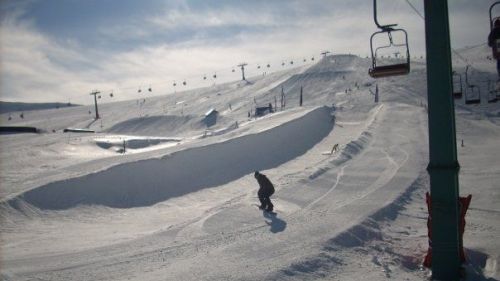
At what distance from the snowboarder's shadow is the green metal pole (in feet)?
14.4

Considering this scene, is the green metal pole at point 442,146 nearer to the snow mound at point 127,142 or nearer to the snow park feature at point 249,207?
the snow park feature at point 249,207

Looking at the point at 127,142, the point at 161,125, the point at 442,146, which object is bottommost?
the point at 127,142

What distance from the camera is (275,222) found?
44.3ft

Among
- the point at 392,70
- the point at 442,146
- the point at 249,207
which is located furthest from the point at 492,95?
the point at 442,146

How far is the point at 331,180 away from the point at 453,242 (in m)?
11.5

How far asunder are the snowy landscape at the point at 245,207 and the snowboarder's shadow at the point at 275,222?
0.03 metres

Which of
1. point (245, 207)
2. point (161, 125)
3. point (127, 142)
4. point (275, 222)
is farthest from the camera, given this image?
point (161, 125)

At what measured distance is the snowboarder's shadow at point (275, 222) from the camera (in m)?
12.7

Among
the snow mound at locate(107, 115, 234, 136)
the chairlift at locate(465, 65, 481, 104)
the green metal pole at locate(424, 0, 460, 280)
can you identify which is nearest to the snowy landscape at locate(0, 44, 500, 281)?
the green metal pole at locate(424, 0, 460, 280)

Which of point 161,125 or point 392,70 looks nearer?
point 392,70

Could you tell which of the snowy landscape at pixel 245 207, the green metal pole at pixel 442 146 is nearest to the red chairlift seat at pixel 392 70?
the green metal pole at pixel 442 146

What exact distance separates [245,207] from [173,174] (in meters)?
8.50

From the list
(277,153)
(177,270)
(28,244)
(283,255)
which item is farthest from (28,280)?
(277,153)

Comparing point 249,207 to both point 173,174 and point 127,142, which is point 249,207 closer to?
point 173,174
